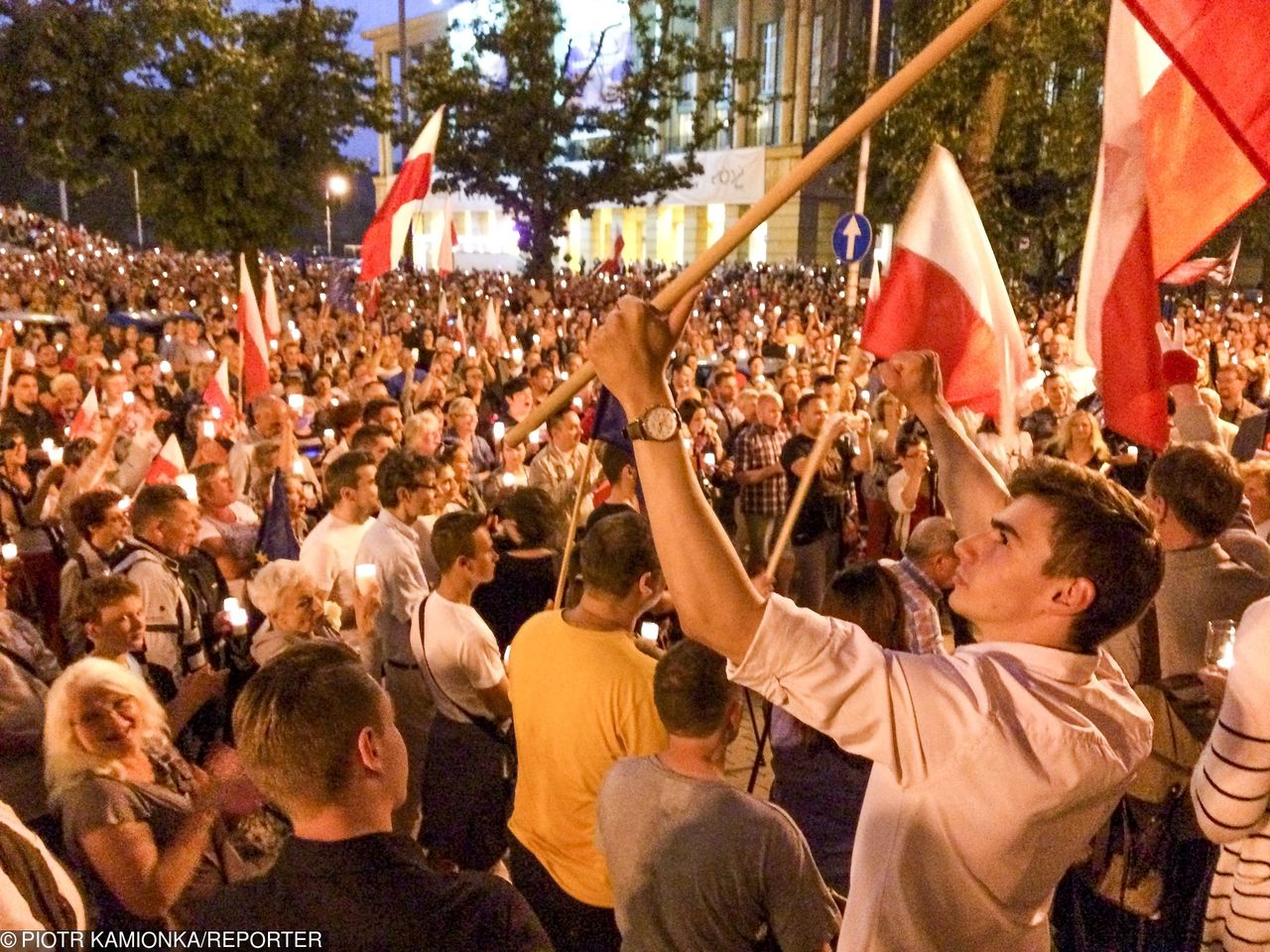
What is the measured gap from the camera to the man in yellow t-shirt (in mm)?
3146

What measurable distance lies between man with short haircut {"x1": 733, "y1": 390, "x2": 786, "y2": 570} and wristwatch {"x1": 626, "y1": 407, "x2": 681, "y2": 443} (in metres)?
6.35

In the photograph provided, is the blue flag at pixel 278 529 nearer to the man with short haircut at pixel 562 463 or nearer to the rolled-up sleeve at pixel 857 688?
the man with short haircut at pixel 562 463

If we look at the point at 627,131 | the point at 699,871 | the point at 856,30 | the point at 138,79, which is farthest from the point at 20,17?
the point at 856,30

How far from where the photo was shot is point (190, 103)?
1700 cm

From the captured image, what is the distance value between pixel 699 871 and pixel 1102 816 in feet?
2.78

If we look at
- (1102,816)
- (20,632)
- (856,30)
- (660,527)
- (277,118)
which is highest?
(856,30)

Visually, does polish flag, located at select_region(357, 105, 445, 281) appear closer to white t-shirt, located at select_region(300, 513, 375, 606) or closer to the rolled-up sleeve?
white t-shirt, located at select_region(300, 513, 375, 606)

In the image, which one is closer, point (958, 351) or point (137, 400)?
point (958, 351)

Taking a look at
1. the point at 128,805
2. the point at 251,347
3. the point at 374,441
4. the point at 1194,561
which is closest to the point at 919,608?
the point at 1194,561

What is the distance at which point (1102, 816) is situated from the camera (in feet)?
6.33

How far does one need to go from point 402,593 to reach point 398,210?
4819mm

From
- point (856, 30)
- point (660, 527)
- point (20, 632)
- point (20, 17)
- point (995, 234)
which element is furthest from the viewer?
Result: point (856, 30)

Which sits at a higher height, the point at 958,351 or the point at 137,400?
the point at 958,351

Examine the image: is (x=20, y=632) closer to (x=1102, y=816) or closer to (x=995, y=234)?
(x=1102, y=816)
